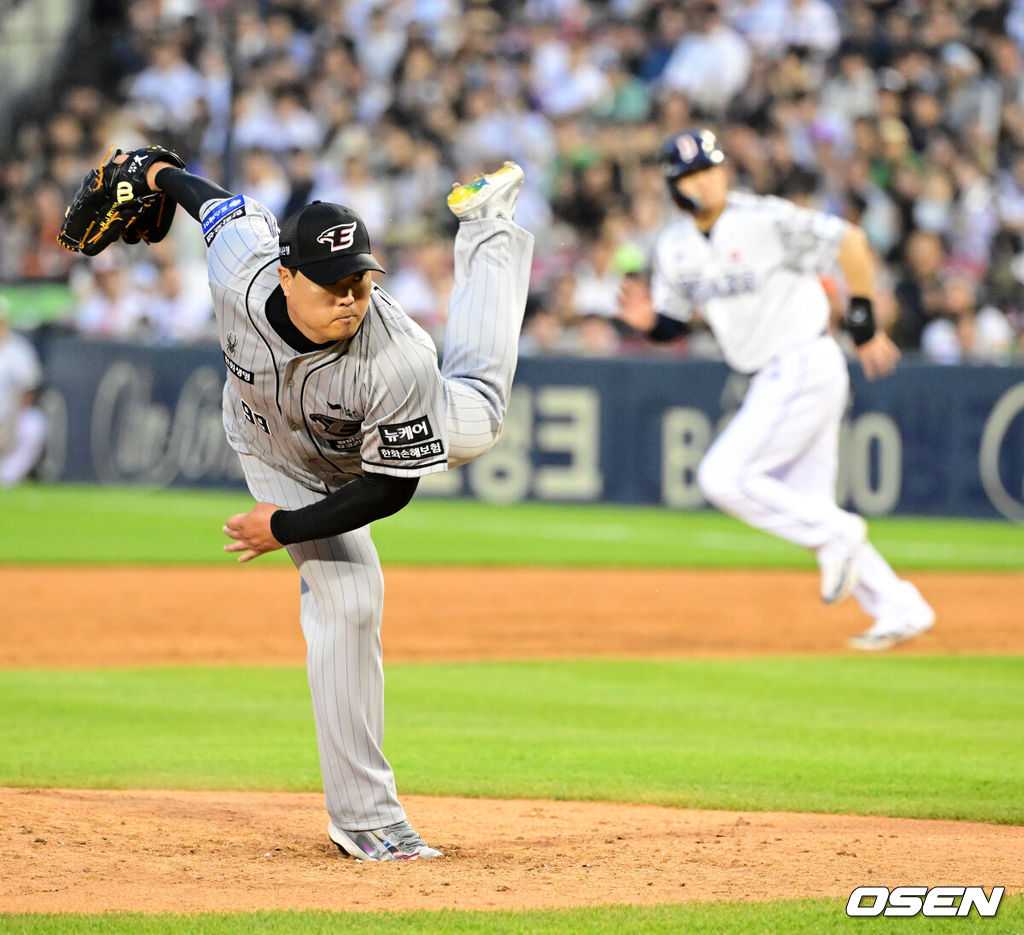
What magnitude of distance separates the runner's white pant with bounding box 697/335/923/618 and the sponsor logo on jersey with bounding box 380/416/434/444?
14.9 feet

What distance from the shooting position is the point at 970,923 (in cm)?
409

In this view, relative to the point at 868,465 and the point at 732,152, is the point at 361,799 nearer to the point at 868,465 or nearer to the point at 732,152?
the point at 868,465

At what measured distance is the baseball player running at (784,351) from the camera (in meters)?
8.77

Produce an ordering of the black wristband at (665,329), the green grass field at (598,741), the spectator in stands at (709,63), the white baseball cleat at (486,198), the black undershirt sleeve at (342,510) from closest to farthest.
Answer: the green grass field at (598,741), the black undershirt sleeve at (342,510), the white baseball cleat at (486,198), the black wristband at (665,329), the spectator in stands at (709,63)

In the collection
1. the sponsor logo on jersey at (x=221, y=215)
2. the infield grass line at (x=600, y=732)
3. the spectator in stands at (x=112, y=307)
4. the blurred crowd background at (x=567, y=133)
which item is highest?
the blurred crowd background at (x=567, y=133)

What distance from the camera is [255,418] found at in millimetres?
4867

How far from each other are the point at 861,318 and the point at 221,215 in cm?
481

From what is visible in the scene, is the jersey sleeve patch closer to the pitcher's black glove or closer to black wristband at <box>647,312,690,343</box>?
the pitcher's black glove

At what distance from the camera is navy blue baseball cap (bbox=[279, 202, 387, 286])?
4.29 m

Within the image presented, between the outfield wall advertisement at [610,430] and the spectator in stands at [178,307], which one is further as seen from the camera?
the spectator in stands at [178,307]

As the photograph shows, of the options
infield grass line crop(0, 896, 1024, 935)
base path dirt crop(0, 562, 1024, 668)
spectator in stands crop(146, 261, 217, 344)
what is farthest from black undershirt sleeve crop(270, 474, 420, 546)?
spectator in stands crop(146, 261, 217, 344)

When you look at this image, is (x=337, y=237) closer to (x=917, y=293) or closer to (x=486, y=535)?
(x=486, y=535)

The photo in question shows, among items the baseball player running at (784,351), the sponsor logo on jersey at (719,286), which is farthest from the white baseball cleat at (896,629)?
the sponsor logo on jersey at (719,286)

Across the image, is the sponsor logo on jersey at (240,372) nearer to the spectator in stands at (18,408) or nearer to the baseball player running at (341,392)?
the baseball player running at (341,392)
